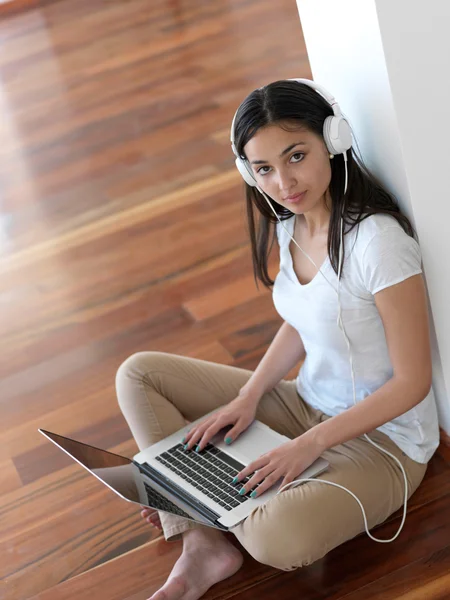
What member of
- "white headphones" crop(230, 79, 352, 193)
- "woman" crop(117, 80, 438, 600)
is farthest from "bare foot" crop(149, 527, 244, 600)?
"white headphones" crop(230, 79, 352, 193)

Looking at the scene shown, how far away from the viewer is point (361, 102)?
145 centimetres

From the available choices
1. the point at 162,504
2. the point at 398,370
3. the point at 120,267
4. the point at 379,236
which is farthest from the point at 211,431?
the point at 120,267

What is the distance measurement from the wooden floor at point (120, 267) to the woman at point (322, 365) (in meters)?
0.09

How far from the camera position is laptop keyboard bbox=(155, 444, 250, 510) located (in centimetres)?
153

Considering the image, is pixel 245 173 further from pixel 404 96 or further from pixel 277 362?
pixel 277 362

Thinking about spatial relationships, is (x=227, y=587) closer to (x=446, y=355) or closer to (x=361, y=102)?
(x=446, y=355)

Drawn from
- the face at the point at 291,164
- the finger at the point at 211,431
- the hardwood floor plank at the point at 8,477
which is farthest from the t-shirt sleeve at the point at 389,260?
the hardwood floor plank at the point at 8,477

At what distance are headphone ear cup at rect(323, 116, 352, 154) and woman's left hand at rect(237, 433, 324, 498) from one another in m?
0.46

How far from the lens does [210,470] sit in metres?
1.59

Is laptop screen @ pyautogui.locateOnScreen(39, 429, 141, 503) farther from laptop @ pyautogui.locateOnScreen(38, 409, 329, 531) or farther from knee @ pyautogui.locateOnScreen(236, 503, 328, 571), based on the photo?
knee @ pyautogui.locateOnScreen(236, 503, 328, 571)

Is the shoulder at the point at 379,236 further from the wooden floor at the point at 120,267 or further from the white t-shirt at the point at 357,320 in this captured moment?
the wooden floor at the point at 120,267

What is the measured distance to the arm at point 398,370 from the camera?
1.38 meters

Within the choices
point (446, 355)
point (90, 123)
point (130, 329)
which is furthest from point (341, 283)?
point (90, 123)

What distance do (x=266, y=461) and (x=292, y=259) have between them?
348 mm
